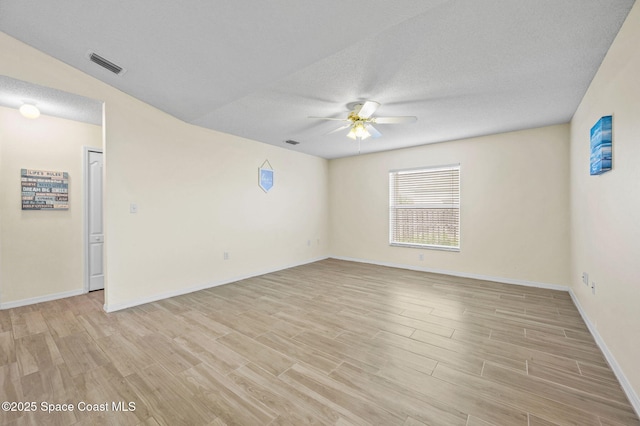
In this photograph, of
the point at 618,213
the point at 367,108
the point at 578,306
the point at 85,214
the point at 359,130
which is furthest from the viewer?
the point at 85,214

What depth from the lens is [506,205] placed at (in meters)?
4.27

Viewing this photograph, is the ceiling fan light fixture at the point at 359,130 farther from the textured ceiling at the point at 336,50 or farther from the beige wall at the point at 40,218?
the beige wall at the point at 40,218

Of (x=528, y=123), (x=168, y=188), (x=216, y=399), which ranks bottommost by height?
(x=216, y=399)

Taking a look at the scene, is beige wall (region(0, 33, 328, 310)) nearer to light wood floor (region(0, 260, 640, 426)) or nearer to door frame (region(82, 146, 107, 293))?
light wood floor (region(0, 260, 640, 426))

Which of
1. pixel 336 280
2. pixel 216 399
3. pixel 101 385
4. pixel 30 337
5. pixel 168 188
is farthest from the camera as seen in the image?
pixel 336 280

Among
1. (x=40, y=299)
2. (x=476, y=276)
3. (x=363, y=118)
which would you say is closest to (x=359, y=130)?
(x=363, y=118)

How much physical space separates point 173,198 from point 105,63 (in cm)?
174

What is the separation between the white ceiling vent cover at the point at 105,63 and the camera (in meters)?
2.53

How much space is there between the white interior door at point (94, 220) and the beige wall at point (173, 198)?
3.92ft

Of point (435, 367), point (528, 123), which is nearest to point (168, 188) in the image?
point (435, 367)

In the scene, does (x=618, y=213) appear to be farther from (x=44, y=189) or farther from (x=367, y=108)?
(x=44, y=189)

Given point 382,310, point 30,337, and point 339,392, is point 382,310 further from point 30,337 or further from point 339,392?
point 30,337

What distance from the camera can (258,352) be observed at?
7.41 ft

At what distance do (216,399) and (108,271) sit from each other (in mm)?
2441
